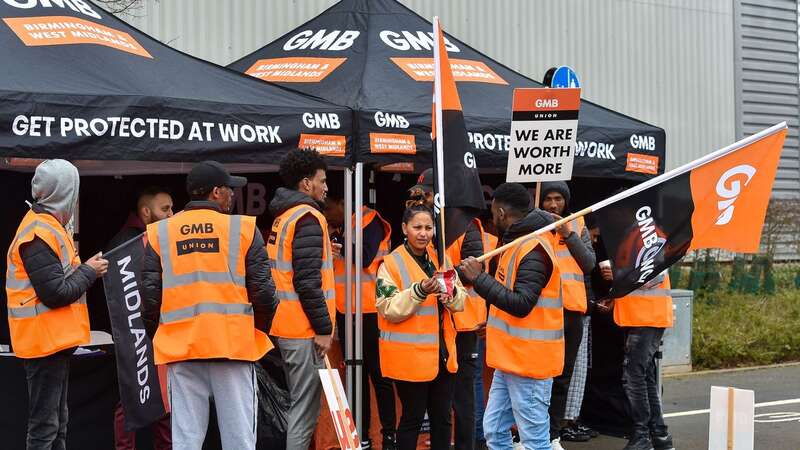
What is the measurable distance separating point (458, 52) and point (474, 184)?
8.53 ft

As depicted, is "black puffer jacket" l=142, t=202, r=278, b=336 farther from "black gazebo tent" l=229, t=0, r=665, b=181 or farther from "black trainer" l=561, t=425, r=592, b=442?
"black trainer" l=561, t=425, r=592, b=442

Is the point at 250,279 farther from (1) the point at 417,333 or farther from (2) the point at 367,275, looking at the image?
(2) the point at 367,275

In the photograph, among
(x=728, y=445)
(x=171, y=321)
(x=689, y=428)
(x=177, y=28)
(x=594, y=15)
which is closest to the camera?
(x=728, y=445)

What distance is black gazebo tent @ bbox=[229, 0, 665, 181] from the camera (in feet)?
23.4

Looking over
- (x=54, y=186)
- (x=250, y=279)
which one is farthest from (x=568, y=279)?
(x=54, y=186)

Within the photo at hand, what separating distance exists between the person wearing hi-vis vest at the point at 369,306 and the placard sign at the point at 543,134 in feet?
3.31

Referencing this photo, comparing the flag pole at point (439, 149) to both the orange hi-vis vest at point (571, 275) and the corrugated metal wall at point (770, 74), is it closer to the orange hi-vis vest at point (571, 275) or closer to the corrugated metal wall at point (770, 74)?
the orange hi-vis vest at point (571, 275)

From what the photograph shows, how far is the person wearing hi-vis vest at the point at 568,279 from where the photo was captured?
7.38 m

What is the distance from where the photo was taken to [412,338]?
6.35m

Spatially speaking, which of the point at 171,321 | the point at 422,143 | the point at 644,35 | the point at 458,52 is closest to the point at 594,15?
the point at 644,35

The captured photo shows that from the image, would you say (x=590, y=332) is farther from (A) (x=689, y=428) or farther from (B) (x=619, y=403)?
(A) (x=689, y=428)

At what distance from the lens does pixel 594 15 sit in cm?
1609

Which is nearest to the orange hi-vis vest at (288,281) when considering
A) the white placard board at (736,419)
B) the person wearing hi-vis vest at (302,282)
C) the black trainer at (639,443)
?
the person wearing hi-vis vest at (302,282)

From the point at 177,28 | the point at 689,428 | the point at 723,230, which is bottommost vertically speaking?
the point at 689,428
